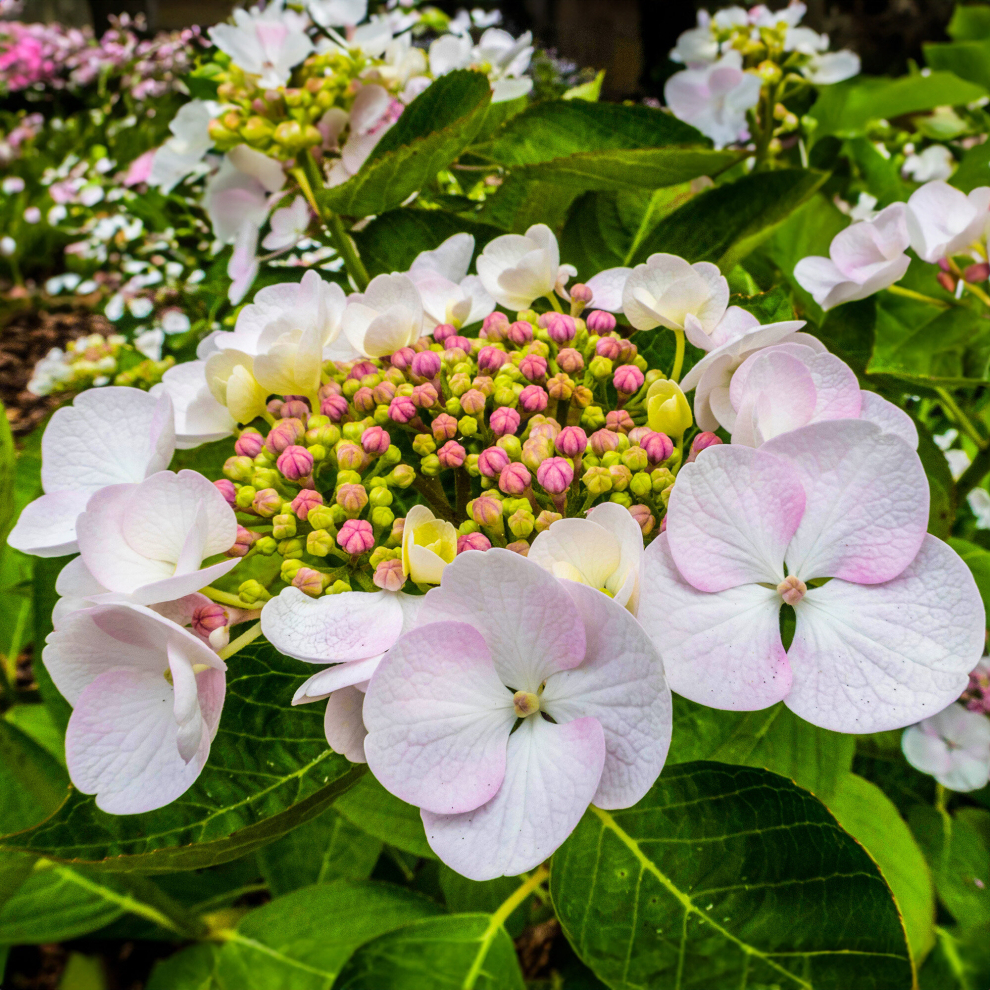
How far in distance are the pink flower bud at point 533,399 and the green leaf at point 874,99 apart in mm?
759

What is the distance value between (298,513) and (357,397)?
8 cm

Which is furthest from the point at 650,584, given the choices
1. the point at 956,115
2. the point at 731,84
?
the point at 956,115

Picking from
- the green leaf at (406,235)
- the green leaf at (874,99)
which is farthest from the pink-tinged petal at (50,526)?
the green leaf at (874,99)

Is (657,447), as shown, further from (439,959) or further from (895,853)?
(895,853)

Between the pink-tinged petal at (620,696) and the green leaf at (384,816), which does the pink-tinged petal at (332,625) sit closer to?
the pink-tinged petal at (620,696)

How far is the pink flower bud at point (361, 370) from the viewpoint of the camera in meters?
0.46

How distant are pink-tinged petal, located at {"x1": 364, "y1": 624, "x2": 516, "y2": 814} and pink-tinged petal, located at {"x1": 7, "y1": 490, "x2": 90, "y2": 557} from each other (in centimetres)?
21

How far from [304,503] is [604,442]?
16cm

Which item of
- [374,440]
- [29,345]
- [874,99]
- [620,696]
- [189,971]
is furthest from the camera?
[29,345]

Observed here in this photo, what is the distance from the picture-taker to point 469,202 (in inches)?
31.4

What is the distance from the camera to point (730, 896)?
40 centimetres

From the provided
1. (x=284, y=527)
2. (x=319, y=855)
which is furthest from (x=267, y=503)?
(x=319, y=855)

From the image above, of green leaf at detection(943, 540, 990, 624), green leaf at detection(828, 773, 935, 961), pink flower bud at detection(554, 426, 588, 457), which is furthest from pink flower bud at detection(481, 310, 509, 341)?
green leaf at detection(828, 773, 935, 961)

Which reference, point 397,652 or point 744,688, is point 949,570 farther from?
point 397,652
